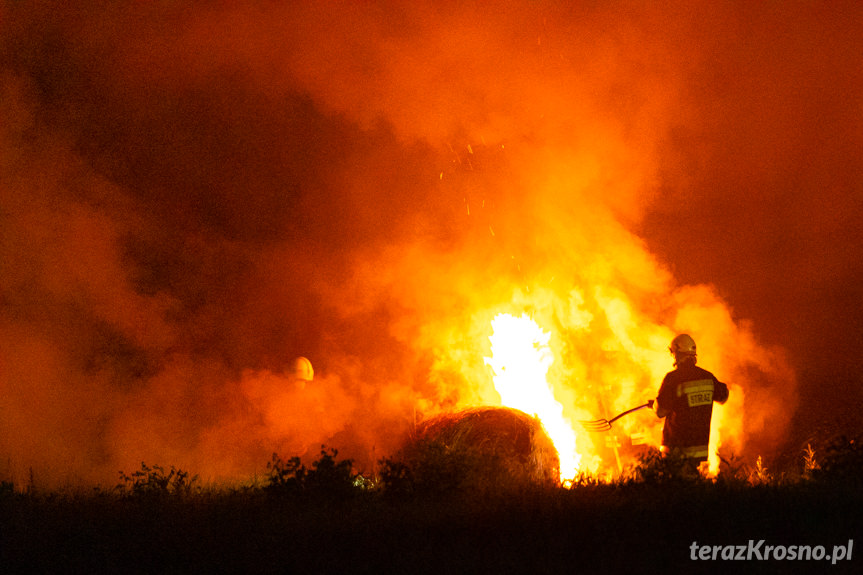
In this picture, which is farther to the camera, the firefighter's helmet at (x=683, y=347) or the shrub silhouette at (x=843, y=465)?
the firefighter's helmet at (x=683, y=347)

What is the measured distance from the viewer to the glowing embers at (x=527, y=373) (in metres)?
11.0

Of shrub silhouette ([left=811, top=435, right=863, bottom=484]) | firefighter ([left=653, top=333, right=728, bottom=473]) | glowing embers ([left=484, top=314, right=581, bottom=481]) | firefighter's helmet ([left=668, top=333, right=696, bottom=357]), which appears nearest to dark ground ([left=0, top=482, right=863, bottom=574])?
shrub silhouette ([left=811, top=435, right=863, bottom=484])

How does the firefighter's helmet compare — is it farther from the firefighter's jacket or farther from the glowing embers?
the glowing embers

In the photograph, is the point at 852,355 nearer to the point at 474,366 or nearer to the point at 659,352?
the point at 659,352

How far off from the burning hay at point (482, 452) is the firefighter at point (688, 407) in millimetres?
1373

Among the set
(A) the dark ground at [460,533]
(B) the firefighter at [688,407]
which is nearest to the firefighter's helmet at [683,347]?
(B) the firefighter at [688,407]

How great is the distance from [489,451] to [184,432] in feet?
24.7

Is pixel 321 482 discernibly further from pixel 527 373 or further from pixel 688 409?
pixel 527 373

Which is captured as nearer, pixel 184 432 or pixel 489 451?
pixel 489 451

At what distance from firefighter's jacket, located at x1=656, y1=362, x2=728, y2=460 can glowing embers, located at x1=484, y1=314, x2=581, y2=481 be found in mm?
2730

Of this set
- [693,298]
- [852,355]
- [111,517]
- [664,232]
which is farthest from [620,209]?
[111,517]

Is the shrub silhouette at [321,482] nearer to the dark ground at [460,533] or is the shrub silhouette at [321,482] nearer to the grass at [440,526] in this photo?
the grass at [440,526]

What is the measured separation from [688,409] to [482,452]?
236cm

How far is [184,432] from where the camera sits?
13320mm
